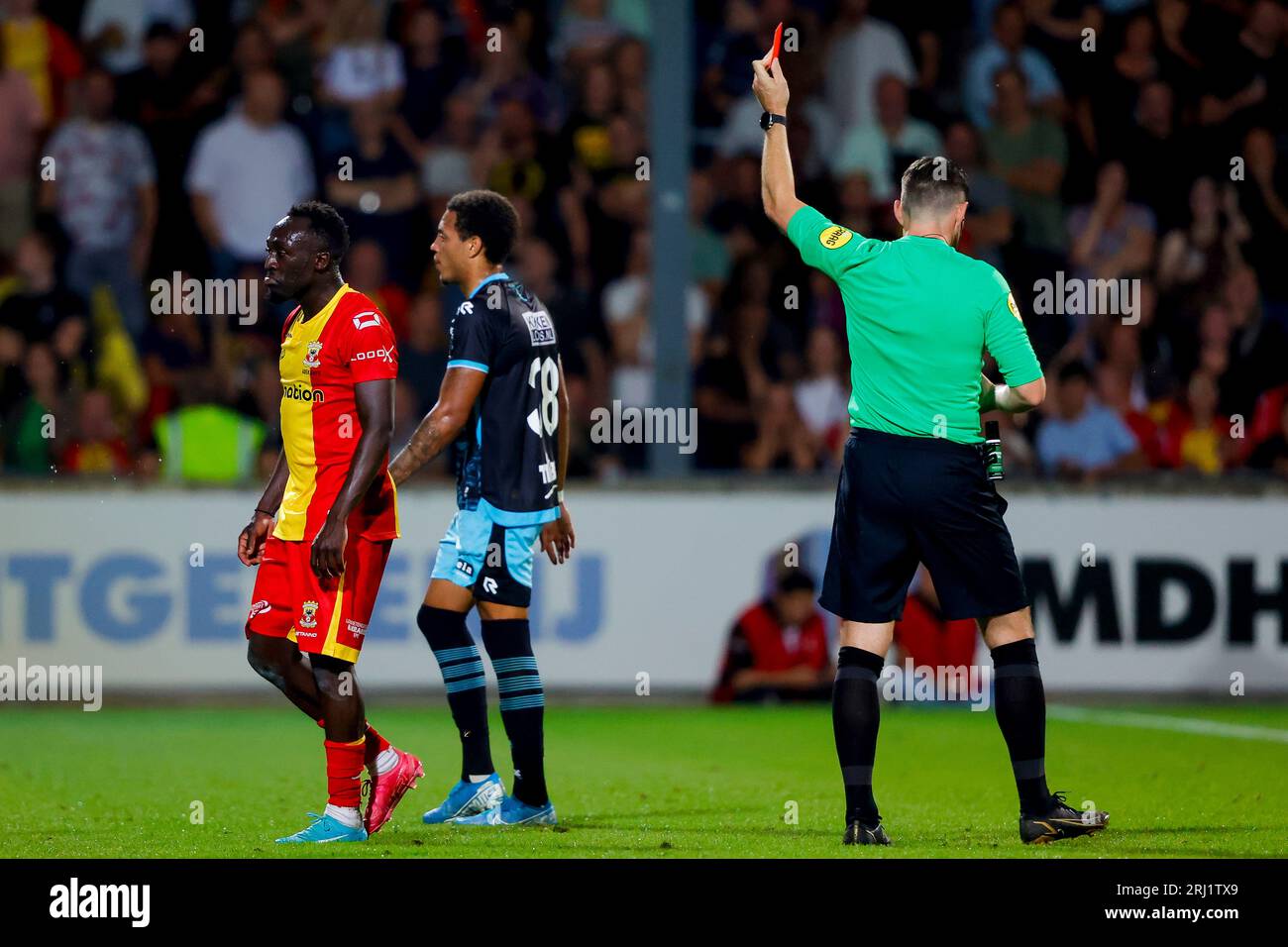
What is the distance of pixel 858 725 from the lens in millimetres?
7043

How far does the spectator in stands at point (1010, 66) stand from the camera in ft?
51.9

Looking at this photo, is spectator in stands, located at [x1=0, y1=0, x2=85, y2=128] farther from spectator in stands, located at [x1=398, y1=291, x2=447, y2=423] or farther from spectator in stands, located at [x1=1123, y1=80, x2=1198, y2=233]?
spectator in stands, located at [x1=1123, y1=80, x2=1198, y2=233]

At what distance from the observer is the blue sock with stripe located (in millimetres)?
7824

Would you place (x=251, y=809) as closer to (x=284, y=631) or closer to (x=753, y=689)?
(x=284, y=631)

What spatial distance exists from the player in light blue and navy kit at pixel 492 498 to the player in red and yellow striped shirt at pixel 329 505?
1.88 ft

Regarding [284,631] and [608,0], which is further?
[608,0]

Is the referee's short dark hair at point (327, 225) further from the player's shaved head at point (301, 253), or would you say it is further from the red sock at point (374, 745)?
the red sock at point (374, 745)

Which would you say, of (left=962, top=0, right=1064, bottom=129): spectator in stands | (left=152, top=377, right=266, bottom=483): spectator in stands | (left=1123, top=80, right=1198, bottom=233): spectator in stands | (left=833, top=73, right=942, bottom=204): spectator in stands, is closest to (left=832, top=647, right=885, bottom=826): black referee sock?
(left=152, top=377, right=266, bottom=483): spectator in stands

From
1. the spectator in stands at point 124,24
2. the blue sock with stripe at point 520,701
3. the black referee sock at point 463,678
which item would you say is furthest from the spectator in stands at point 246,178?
the blue sock with stripe at point 520,701

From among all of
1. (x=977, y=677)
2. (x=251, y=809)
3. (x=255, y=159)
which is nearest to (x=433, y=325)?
(x=255, y=159)

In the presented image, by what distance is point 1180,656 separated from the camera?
522 inches

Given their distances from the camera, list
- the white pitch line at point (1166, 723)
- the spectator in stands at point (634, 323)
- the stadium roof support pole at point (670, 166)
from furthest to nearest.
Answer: the spectator in stands at point (634, 323), the stadium roof support pole at point (670, 166), the white pitch line at point (1166, 723)

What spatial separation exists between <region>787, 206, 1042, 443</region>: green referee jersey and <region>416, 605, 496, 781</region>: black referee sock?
75.0 inches

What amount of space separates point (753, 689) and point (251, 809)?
5.51m
